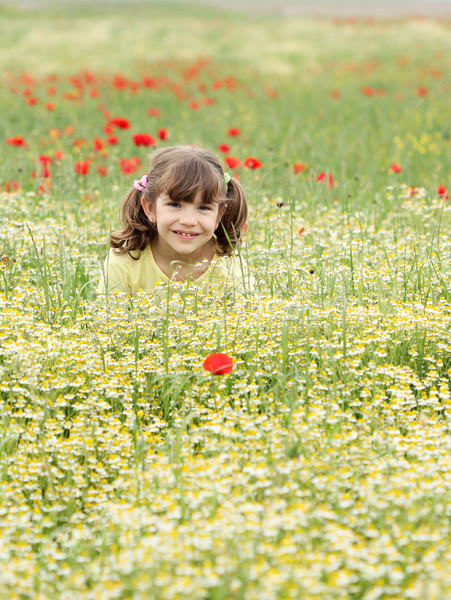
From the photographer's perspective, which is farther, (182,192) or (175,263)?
(175,263)

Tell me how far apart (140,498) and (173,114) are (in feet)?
26.9

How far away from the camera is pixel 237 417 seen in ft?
9.29

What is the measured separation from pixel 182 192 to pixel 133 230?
19.7 inches

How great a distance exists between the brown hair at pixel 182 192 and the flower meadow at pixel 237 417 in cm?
28

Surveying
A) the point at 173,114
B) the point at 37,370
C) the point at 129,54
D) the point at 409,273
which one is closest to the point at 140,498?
the point at 37,370

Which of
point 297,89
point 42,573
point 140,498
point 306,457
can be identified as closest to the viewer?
point 42,573

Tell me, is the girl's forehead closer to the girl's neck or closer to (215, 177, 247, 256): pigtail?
(215, 177, 247, 256): pigtail

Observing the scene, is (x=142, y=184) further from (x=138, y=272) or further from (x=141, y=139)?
(x=141, y=139)

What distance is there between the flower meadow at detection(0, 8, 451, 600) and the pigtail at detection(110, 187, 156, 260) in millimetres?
275

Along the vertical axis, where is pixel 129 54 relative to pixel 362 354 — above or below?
above

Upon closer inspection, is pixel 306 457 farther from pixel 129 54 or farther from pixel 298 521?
pixel 129 54

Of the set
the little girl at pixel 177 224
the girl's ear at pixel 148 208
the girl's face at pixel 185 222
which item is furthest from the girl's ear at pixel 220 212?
the girl's ear at pixel 148 208

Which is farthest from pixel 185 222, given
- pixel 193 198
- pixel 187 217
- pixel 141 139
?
pixel 141 139

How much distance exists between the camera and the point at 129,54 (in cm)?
2066
